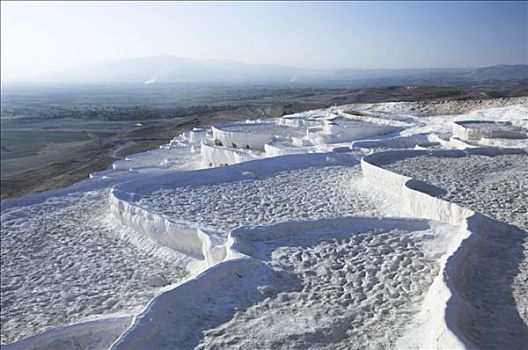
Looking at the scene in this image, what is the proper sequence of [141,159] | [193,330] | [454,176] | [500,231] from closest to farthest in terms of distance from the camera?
1. [193,330]
2. [500,231]
3. [454,176]
4. [141,159]

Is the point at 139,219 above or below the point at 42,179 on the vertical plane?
above

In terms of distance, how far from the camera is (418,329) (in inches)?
152

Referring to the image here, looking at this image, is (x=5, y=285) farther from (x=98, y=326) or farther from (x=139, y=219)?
(x=98, y=326)

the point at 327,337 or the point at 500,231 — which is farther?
the point at 500,231

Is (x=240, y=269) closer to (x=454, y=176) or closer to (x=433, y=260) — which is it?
(x=433, y=260)

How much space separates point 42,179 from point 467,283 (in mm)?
23598

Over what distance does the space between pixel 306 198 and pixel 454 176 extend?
7.83 feet

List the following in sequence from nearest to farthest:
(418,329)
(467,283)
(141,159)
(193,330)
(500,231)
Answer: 1. (418,329)
2. (193,330)
3. (467,283)
4. (500,231)
5. (141,159)

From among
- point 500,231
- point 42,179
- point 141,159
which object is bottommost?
point 42,179

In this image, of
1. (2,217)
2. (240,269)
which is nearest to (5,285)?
(2,217)

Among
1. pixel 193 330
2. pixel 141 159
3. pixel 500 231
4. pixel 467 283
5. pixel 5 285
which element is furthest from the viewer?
pixel 141 159

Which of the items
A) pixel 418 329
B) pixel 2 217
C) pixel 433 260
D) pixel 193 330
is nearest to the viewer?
pixel 418 329

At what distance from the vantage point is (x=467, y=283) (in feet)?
14.4

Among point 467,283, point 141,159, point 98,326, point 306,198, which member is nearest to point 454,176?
point 306,198
